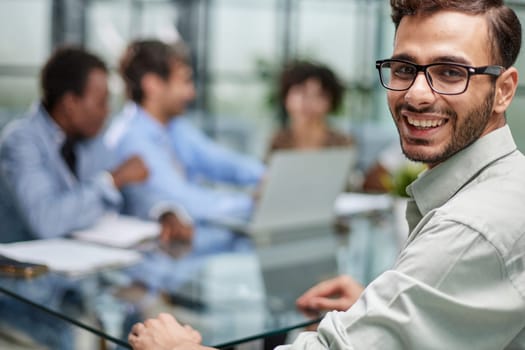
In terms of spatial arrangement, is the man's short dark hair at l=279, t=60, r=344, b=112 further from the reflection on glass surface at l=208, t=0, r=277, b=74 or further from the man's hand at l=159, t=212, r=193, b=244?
the reflection on glass surface at l=208, t=0, r=277, b=74

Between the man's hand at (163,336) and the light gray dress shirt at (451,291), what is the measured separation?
0.80ft

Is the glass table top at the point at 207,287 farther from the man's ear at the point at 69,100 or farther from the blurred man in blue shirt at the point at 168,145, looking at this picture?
the man's ear at the point at 69,100

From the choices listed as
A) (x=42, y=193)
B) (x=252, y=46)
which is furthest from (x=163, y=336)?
(x=252, y=46)

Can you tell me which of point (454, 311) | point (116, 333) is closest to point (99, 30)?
point (116, 333)

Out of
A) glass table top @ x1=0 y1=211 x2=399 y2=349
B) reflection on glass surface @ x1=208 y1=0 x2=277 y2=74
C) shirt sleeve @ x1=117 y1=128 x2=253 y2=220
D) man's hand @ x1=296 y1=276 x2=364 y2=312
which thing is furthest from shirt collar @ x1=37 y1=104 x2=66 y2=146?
reflection on glass surface @ x1=208 y1=0 x2=277 y2=74

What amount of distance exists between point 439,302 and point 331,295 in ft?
2.14

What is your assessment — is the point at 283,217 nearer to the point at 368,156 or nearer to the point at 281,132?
the point at 281,132

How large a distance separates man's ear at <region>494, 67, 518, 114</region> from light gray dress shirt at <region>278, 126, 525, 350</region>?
0.62ft

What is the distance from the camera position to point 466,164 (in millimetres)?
1159

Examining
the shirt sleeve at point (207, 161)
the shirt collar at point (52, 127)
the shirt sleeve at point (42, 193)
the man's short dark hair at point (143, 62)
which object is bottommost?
the shirt sleeve at point (207, 161)

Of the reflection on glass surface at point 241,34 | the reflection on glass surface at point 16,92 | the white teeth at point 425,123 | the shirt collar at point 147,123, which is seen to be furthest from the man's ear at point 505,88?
the reflection on glass surface at point 241,34

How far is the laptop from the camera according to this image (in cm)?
239

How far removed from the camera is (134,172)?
2.52 meters

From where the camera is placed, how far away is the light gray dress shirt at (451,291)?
0.98 m
